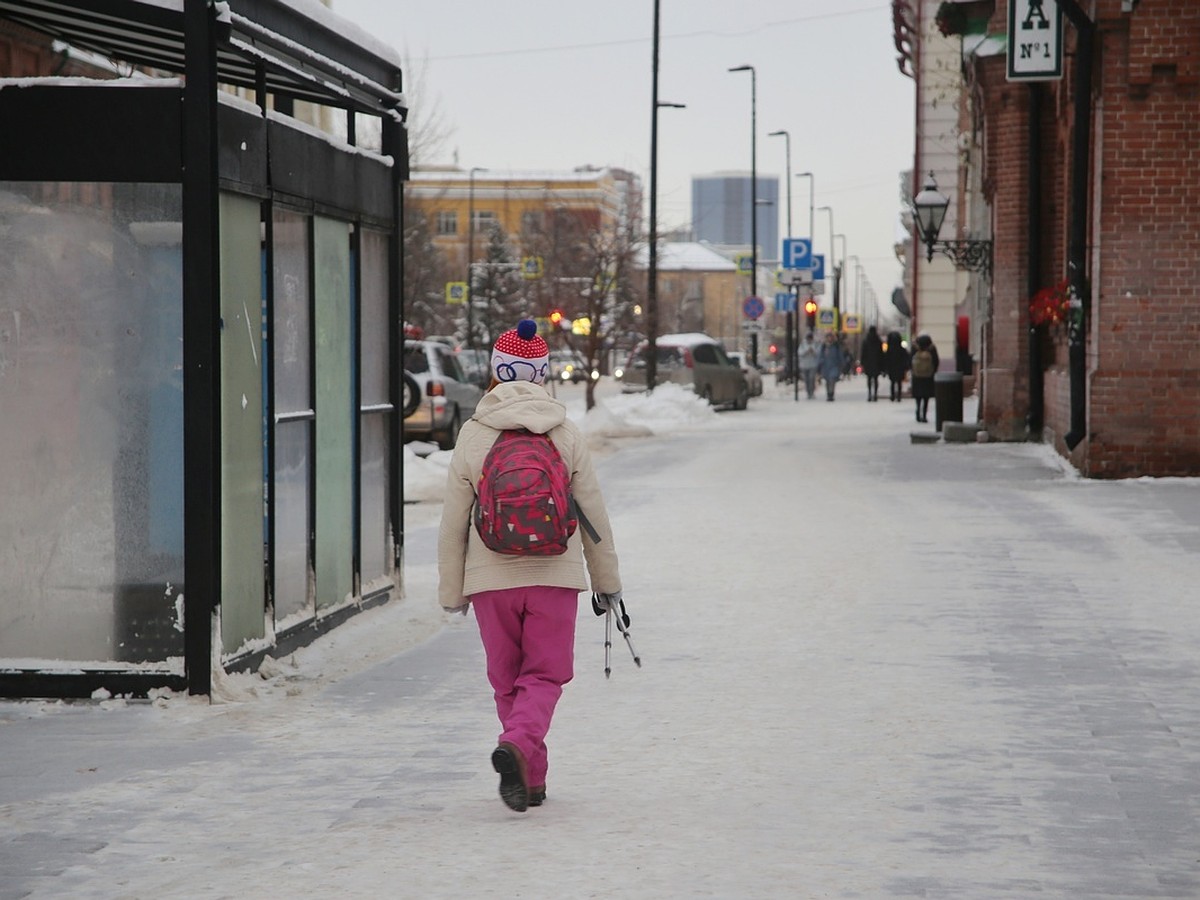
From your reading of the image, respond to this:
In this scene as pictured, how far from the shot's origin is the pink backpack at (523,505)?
600 centimetres

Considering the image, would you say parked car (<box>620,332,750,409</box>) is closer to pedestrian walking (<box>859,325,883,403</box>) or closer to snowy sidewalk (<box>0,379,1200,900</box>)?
pedestrian walking (<box>859,325,883,403</box>)

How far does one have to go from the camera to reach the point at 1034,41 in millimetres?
20766

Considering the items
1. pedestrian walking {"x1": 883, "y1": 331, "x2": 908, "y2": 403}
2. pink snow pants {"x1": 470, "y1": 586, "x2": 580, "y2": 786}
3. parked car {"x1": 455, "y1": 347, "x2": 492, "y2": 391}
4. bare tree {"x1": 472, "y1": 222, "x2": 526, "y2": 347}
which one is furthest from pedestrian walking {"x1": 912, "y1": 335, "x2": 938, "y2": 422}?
bare tree {"x1": 472, "y1": 222, "x2": 526, "y2": 347}

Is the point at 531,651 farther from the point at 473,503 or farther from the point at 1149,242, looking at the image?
the point at 1149,242

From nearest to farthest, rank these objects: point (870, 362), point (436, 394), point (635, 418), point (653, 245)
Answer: point (436, 394), point (635, 418), point (653, 245), point (870, 362)

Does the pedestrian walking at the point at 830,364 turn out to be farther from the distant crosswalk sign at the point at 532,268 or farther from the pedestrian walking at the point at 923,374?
the distant crosswalk sign at the point at 532,268

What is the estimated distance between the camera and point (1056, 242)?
2547 cm

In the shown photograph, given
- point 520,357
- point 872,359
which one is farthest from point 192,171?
point 872,359

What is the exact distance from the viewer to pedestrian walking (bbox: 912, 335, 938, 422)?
114 ft

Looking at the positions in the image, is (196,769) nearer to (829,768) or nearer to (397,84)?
(829,768)

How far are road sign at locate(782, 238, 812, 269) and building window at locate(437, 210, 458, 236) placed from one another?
2832 inches

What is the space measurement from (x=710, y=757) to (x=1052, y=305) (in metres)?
15.0

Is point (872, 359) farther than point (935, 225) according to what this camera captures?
Yes

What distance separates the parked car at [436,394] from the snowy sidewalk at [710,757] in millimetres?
13457
